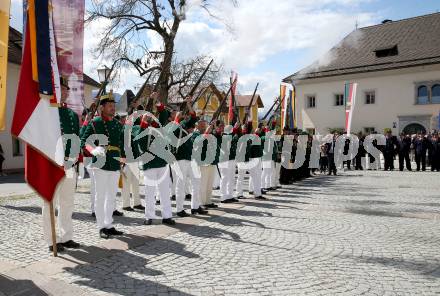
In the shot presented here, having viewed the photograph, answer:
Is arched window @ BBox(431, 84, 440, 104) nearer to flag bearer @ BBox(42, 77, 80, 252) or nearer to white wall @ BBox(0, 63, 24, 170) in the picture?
white wall @ BBox(0, 63, 24, 170)

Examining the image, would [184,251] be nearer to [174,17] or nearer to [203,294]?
[203,294]

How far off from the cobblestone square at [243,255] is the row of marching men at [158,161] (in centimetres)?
50

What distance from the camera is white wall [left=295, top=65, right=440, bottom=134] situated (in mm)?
30086

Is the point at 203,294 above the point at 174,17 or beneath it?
beneath

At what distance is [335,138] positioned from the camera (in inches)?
731

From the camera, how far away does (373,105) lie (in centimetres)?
3219

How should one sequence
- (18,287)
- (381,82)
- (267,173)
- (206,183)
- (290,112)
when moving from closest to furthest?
(18,287), (206,183), (267,173), (290,112), (381,82)

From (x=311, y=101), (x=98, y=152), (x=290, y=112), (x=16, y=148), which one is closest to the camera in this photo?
(x=98, y=152)

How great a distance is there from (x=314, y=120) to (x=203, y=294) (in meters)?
33.3

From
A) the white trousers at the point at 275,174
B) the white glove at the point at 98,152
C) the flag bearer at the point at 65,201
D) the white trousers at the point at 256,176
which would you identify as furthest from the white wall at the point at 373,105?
the flag bearer at the point at 65,201

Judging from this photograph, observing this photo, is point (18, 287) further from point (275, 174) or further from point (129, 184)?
point (275, 174)

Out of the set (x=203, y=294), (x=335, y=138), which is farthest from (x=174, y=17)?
(x=203, y=294)

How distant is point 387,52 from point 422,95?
5190 millimetres

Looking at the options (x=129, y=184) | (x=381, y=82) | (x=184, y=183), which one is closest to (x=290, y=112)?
(x=129, y=184)
